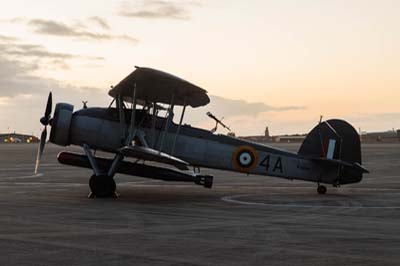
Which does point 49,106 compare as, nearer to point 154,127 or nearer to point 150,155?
point 154,127

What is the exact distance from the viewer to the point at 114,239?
31.2ft

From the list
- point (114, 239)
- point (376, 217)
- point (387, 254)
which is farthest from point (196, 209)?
point (387, 254)

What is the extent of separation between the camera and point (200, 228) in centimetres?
1093

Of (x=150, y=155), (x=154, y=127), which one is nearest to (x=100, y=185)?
(x=150, y=155)

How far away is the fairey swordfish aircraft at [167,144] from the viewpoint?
688 inches

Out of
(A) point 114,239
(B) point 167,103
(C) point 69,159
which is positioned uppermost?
(B) point 167,103

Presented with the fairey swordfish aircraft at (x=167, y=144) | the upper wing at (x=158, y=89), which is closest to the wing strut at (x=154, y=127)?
the fairey swordfish aircraft at (x=167, y=144)

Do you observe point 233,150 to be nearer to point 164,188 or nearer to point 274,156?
point 274,156

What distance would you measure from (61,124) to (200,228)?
8.14m

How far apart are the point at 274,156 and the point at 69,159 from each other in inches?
243

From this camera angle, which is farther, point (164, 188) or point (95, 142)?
point (164, 188)

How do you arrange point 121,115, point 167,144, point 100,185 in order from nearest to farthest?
point 100,185
point 121,115
point 167,144

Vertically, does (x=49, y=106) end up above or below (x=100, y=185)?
above

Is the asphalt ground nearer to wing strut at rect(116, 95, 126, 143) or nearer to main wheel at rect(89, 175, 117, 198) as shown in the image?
main wheel at rect(89, 175, 117, 198)
